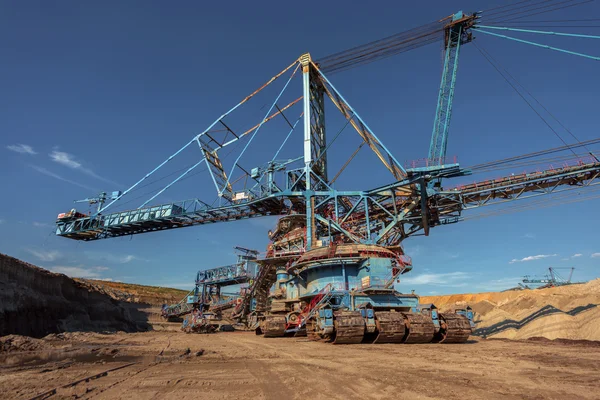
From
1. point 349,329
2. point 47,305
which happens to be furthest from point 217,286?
point 349,329

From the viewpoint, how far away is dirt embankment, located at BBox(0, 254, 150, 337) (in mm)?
18625

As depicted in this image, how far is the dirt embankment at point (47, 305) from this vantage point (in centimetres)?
1862

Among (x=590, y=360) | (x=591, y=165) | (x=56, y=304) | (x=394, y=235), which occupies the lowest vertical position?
(x=590, y=360)

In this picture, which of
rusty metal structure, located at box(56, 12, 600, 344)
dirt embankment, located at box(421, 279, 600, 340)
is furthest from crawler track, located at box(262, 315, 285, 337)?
dirt embankment, located at box(421, 279, 600, 340)

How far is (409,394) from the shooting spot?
5.91 metres

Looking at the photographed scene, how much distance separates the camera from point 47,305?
22781 millimetres

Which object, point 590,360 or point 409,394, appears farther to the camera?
point 590,360

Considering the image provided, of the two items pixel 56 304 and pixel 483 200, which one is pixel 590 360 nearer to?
pixel 483 200

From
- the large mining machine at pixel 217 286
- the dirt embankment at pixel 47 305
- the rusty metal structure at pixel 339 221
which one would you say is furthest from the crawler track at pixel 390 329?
the large mining machine at pixel 217 286

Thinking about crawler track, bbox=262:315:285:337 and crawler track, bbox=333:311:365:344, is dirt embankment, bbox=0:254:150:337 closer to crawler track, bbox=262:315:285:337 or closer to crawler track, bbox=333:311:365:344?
crawler track, bbox=262:315:285:337

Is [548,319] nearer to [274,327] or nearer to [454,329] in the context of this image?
[454,329]

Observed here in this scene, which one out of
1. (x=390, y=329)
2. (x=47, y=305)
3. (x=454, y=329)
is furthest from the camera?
(x=47, y=305)

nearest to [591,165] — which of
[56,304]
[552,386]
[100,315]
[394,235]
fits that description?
[394,235]

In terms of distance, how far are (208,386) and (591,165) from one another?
26591mm
